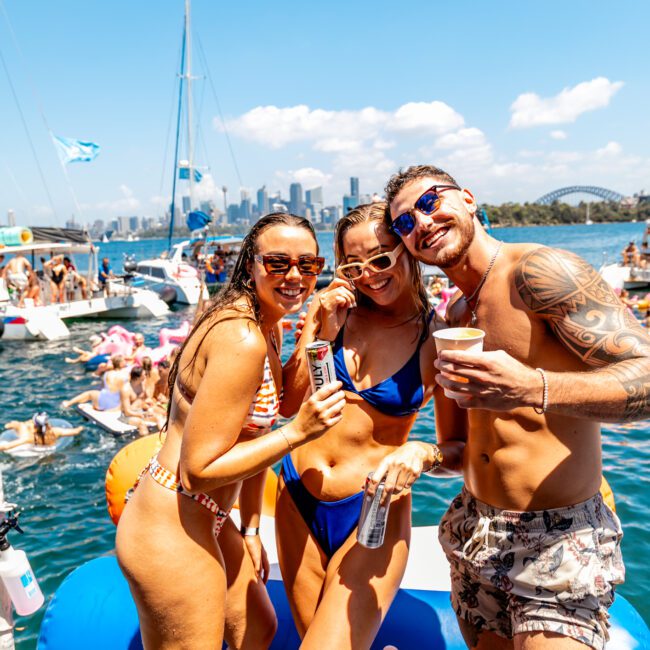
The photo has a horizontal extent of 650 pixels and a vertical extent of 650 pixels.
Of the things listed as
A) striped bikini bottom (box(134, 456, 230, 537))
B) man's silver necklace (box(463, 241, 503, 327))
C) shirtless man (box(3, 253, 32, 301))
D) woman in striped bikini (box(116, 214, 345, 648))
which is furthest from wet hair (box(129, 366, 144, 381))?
shirtless man (box(3, 253, 32, 301))

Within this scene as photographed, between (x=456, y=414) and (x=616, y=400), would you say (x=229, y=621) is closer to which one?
(x=456, y=414)

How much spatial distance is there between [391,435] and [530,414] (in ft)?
2.19

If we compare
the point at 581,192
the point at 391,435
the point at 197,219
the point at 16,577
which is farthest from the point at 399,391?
the point at 581,192

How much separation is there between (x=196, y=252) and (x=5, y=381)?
19.5 meters

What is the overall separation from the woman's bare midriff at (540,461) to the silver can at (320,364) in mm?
700

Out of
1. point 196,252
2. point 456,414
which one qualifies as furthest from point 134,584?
point 196,252

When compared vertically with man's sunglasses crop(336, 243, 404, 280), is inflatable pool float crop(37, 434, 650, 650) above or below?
below

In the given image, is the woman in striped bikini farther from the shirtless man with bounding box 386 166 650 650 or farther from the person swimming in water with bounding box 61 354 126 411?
the person swimming in water with bounding box 61 354 126 411

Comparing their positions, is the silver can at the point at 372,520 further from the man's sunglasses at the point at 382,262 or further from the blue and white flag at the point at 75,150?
the blue and white flag at the point at 75,150

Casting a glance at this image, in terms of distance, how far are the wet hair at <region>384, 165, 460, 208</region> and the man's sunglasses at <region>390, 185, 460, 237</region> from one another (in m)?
0.08

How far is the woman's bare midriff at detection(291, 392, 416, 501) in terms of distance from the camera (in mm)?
2549

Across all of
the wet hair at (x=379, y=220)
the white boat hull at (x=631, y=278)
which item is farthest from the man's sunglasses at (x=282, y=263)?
the white boat hull at (x=631, y=278)

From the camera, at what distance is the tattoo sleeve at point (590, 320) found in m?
1.85

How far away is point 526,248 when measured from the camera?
7.38 ft
